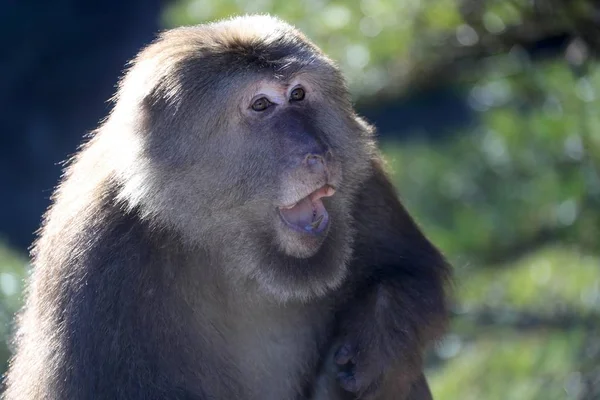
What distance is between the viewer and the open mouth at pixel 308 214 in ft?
9.68

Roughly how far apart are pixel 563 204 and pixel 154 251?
248 cm

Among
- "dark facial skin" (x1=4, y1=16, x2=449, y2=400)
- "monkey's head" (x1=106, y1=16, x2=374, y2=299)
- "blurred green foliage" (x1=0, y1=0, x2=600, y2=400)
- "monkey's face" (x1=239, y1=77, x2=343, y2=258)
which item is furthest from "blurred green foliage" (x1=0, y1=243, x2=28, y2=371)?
"monkey's face" (x1=239, y1=77, x2=343, y2=258)

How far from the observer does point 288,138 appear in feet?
9.65

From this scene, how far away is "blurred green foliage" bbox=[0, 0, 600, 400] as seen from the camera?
189 inches

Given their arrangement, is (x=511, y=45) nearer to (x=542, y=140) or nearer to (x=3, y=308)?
(x=542, y=140)

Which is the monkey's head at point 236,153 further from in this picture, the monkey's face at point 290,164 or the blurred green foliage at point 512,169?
the blurred green foliage at point 512,169

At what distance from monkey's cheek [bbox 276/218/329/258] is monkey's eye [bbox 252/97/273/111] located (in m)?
0.32

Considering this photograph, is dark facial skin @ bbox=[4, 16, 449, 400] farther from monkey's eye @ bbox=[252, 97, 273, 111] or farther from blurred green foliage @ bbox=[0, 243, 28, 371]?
blurred green foliage @ bbox=[0, 243, 28, 371]

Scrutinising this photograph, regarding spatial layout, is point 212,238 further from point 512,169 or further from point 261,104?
point 512,169

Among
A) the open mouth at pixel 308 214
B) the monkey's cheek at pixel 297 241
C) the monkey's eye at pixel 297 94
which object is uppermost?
the monkey's eye at pixel 297 94

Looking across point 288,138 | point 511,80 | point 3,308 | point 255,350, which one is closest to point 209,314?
point 255,350

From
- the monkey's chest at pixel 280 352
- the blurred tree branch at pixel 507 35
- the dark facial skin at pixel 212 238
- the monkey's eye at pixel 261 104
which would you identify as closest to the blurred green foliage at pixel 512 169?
the blurred tree branch at pixel 507 35

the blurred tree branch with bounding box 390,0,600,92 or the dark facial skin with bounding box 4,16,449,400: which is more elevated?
the dark facial skin with bounding box 4,16,449,400

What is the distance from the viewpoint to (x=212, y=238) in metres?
3.09
